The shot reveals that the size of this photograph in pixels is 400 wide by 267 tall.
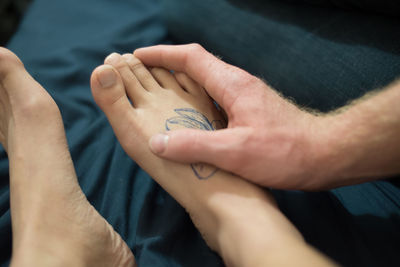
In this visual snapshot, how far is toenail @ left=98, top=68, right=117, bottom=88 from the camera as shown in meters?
0.85

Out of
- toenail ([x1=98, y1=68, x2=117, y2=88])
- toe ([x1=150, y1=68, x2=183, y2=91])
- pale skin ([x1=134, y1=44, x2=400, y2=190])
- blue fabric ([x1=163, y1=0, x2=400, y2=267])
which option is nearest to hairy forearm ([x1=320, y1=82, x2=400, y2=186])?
pale skin ([x1=134, y1=44, x2=400, y2=190])

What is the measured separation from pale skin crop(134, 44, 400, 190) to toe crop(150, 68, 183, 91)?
0.28 meters

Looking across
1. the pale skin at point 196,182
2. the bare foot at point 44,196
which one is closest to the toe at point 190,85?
the pale skin at point 196,182

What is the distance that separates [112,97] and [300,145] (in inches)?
20.9

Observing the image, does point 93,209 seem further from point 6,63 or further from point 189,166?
point 6,63

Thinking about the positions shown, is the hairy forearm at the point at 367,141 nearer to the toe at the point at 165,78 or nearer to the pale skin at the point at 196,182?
the pale skin at the point at 196,182

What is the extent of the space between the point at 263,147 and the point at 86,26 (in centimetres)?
100

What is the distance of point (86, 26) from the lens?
129cm

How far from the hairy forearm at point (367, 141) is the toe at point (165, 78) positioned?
0.48 m

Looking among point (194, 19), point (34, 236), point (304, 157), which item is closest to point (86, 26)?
point (194, 19)

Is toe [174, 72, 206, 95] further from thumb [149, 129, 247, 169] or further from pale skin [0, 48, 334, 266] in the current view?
thumb [149, 129, 247, 169]

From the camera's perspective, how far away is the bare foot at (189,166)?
667mm

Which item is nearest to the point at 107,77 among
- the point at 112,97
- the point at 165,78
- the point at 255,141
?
the point at 112,97

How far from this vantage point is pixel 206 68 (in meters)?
0.85
